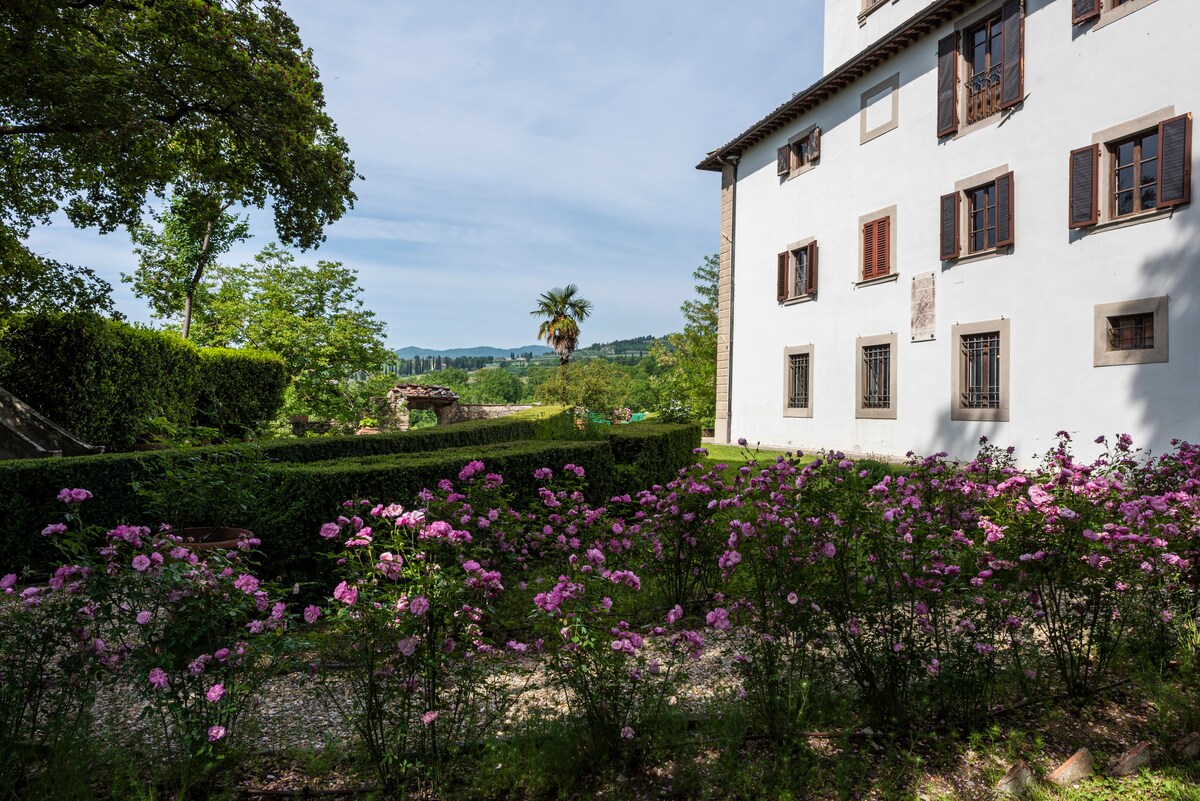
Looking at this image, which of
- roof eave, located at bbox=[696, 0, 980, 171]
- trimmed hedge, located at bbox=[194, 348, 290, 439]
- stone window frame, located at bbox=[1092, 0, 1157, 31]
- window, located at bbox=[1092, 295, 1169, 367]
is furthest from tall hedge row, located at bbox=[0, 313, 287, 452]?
stone window frame, located at bbox=[1092, 0, 1157, 31]

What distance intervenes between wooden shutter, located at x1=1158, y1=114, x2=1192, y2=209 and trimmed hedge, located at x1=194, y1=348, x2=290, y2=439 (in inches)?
676

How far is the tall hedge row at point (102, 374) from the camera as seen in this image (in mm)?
10844

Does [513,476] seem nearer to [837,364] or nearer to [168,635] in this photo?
[168,635]

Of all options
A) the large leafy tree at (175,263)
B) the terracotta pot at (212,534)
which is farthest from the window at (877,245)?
the large leafy tree at (175,263)

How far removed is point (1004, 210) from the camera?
36.9ft

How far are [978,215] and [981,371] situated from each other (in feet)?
9.54

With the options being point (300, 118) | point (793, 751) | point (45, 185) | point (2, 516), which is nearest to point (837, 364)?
point (300, 118)

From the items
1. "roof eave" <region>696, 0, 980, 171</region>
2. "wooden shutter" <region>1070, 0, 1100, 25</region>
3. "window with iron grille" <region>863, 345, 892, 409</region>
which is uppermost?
"roof eave" <region>696, 0, 980, 171</region>

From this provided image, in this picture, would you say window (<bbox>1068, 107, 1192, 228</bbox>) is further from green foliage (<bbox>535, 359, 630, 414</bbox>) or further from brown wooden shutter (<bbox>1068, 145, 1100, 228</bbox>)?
green foliage (<bbox>535, 359, 630, 414</bbox>)

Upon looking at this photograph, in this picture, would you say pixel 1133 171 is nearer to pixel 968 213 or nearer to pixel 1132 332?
pixel 1132 332

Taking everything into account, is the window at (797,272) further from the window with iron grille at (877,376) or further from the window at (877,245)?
the window with iron grille at (877,376)

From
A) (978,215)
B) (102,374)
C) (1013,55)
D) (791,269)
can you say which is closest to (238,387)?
(102,374)

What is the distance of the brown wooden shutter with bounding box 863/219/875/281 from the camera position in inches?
548

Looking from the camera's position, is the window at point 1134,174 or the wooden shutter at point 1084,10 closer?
the window at point 1134,174
